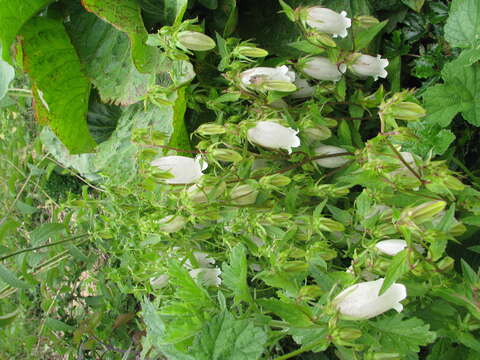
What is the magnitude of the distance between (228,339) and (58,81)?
33.0 inches

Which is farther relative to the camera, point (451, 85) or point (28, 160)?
point (28, 160)

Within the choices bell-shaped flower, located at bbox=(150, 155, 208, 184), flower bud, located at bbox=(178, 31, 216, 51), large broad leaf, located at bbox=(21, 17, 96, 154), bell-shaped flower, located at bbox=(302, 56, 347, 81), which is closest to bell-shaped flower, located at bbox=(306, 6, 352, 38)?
bell-shaped flower, located at bbox=(302, 56, 347, 81)

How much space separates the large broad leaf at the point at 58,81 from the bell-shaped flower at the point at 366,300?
874 millimetres

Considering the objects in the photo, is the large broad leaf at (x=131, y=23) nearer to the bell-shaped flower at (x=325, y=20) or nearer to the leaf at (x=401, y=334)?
the bell-shaped flower at (x=325, y=20)

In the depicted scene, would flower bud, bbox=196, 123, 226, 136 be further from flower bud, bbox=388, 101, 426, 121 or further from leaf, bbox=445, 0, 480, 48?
leaf, bbox=445, 0, 480, 48

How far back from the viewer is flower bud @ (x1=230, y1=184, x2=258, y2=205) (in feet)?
2.62

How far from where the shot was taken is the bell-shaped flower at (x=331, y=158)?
36.1 inches

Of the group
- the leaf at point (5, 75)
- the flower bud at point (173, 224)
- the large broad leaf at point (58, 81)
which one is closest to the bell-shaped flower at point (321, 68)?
the flower bud at point (173, 224)

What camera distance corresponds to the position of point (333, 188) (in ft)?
2.73

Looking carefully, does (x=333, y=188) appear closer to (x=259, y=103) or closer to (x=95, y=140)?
(x=259, y=103)

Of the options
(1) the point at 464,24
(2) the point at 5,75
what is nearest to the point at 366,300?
(1) the point at 464,24

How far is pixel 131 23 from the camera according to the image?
42.6 inches

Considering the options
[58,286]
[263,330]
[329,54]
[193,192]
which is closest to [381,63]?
[329,54]

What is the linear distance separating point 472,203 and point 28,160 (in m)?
1.40
